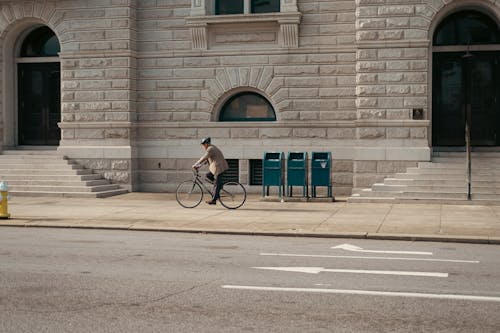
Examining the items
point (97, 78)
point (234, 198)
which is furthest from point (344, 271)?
point (97, 78)

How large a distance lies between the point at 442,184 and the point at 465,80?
4005 mm

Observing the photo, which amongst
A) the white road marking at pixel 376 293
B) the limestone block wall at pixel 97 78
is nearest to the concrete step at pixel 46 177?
the limestone block wall at pixel 97 78

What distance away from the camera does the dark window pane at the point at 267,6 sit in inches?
991

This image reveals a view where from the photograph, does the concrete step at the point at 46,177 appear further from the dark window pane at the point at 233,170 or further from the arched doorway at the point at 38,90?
the dark window pane at the point at 233,170

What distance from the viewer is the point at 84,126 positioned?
25781mm

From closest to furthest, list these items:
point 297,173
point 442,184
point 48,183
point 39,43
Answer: point 442,184
point 297,173
point 48,183
point 39,43

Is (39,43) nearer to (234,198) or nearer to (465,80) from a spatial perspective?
(234,198)

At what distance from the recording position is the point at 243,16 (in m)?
24.7

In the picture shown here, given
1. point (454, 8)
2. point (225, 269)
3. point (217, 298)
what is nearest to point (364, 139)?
point (454, 8)

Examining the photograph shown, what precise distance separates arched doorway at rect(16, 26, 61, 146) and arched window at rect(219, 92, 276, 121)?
6.11 meters

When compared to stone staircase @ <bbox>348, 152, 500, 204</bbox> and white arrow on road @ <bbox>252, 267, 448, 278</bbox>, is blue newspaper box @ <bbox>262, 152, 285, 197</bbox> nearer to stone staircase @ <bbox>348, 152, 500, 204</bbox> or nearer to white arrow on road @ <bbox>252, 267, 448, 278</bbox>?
stone staircase @ <bbox>348, 152, 500, 204</bbox>

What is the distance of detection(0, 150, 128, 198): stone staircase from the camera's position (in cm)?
2405

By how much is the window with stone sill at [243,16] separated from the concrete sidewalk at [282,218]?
5.67 metres

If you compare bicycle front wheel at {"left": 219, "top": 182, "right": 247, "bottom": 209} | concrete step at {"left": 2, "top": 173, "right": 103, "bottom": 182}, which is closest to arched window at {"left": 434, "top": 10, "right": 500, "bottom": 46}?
Result: bicycle front wheel at {"left": 219, "top": 182, "right": 247, "bottom": 209}
